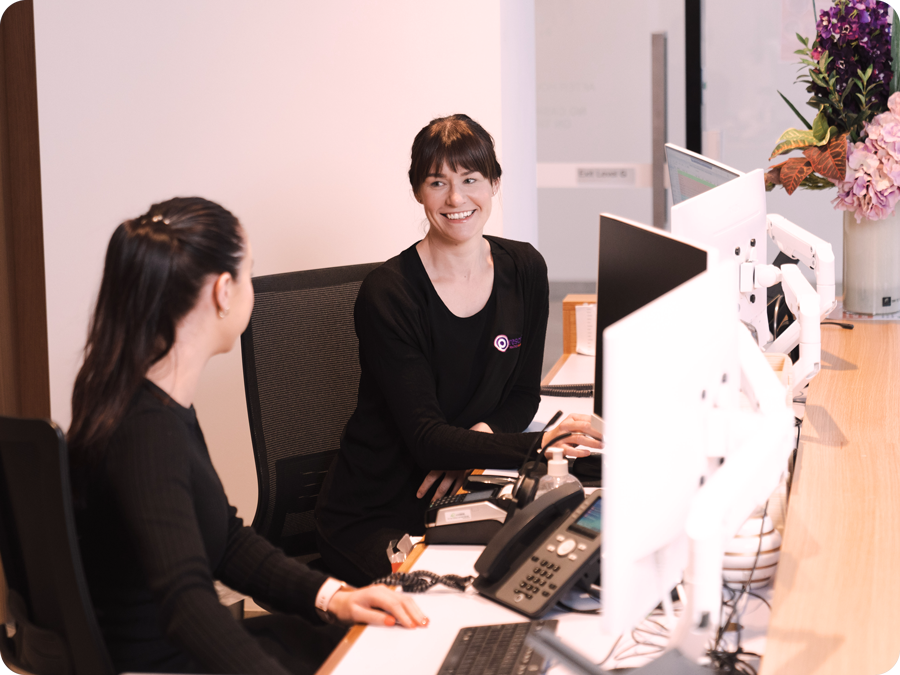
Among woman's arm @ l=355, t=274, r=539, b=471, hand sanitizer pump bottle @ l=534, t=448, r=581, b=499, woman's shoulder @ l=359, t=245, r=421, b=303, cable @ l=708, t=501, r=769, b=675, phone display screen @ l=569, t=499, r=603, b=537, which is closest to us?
cable @ l=708, t=501, r=769, b=675

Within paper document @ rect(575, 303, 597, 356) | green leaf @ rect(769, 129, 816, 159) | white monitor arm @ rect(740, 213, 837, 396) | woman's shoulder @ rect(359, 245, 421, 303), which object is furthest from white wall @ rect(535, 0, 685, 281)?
woman's shoulder @ rect(359, 245, 421, 303)

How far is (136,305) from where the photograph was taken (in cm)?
118

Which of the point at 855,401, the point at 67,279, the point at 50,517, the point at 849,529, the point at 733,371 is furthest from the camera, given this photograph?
the point at 67,279

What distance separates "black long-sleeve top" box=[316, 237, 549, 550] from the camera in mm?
1758

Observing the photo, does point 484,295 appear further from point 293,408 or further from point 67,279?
point 67,279

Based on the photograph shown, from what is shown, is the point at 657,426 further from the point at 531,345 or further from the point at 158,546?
the point at 531,345

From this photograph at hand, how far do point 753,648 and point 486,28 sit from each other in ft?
6.42

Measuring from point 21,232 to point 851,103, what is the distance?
8.17 ft

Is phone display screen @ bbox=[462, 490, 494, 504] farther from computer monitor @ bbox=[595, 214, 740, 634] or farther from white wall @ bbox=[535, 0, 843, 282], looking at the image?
white wall @ bbox=[535, 0, 843, 282]

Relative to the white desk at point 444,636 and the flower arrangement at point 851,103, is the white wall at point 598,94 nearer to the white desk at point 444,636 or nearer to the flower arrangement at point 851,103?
the flower arrangement at point 851,103

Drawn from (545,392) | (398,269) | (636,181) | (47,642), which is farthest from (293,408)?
(636,181)

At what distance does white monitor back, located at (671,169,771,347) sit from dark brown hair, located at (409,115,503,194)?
517 millimetres

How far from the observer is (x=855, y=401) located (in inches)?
67.6

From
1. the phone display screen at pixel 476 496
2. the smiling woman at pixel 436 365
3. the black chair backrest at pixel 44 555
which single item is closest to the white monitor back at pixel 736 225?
the smiling woman at pixel 436 365
